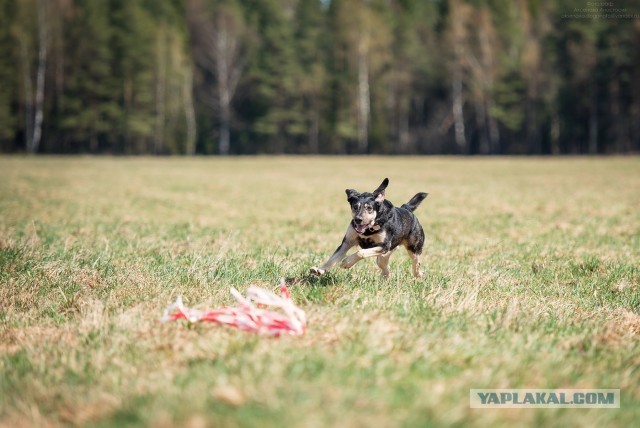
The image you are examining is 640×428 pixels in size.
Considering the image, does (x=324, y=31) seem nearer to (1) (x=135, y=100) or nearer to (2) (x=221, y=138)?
(2) (x=221, y=138)

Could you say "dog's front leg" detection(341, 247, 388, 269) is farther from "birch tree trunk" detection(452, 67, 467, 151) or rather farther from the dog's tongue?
"birch tree trunk" detection(452, 67, 467, 151)

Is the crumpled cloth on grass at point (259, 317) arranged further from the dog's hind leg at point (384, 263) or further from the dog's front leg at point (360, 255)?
the dog's hind leg at point (384, 263)

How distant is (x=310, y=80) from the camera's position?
156 ft

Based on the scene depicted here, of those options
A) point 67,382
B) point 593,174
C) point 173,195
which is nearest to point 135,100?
point 173,195

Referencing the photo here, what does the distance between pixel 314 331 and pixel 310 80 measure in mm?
46088

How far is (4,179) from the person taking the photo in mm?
19641

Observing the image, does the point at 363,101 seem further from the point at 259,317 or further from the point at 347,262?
the point at 259,317

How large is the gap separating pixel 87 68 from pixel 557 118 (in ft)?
133

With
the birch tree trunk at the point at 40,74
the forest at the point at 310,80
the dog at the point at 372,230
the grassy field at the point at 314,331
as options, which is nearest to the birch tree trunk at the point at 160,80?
the forest at the point at 310,80

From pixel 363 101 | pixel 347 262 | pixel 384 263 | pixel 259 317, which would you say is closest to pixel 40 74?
pixel 363 101

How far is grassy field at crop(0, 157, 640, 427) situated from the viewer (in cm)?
233

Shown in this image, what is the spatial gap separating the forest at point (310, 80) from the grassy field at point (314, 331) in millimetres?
39459

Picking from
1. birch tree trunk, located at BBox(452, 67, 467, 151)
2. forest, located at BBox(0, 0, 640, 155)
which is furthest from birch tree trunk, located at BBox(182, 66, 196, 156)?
birch tree trunk, located at BBox(452, 67, 467, 151)

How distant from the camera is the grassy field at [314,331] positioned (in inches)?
91.7
